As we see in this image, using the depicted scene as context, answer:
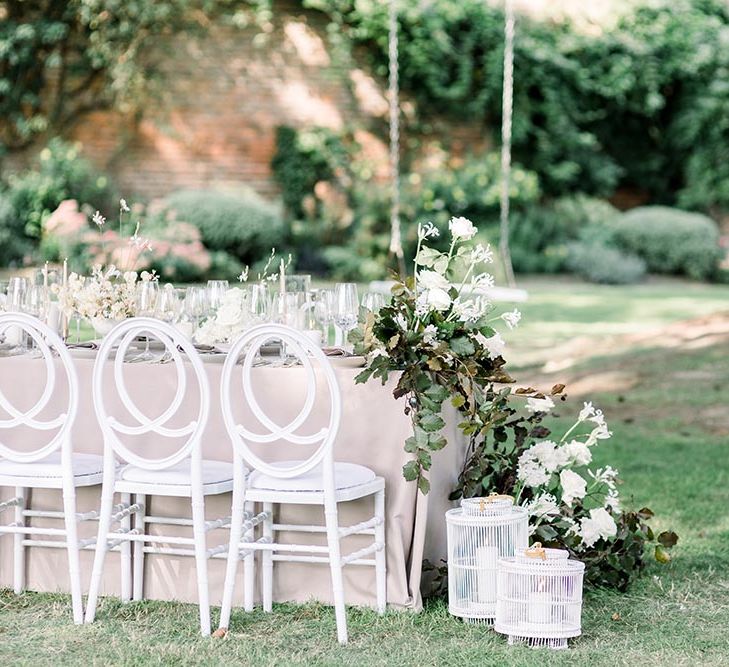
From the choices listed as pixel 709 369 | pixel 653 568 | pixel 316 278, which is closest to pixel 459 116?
pixel 316 278

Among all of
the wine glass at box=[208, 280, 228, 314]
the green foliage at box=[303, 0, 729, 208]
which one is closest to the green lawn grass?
the wine glass at box=[208, 280, 228, 314]

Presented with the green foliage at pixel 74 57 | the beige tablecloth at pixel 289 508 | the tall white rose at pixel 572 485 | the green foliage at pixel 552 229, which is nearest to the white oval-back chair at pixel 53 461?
the beige tablecloth at pixel 289 508

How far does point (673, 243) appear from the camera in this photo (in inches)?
569

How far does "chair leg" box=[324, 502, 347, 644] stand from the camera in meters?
3.38

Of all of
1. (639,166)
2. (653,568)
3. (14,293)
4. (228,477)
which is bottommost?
(653,568)

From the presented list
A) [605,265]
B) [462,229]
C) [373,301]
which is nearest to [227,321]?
[373,301]

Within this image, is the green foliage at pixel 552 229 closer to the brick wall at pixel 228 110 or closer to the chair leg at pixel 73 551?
the brick wall at pixel 228 110

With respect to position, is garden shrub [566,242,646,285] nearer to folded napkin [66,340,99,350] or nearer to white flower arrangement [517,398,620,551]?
white flower arrangement [517,398,620,551]

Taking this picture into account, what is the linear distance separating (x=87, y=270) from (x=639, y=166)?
7.70 meters

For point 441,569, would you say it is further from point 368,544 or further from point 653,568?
point 653,568

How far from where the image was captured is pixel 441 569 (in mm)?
3736

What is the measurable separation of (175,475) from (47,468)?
408mm

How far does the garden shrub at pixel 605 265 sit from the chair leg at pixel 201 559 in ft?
36.1

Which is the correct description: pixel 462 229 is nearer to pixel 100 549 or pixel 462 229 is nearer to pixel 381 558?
pixel 381 558
